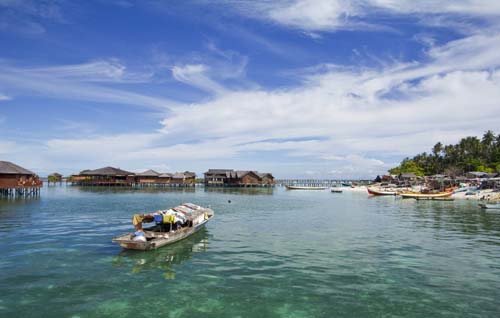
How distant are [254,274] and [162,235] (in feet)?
25.0

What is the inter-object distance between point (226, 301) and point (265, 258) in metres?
6.35

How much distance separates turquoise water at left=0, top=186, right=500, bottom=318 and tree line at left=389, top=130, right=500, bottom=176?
7968 cm

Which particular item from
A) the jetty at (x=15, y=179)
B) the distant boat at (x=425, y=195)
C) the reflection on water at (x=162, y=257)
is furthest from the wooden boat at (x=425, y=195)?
the jetty at (x=15, y=179)

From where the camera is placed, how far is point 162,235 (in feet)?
67.3

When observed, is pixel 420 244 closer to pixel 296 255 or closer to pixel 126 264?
pixel 296 255

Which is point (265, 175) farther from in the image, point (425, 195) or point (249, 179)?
point (425, 195)

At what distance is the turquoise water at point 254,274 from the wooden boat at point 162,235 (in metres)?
0.48

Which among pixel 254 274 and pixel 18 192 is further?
pixel 18 192

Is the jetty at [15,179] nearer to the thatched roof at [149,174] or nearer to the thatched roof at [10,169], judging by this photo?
the thatched roof at [10,169]

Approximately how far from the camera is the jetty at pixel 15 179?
5519 cm

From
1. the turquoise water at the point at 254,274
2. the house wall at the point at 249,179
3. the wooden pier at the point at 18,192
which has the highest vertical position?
the house wall at the point at 249,179

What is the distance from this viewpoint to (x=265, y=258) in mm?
18312

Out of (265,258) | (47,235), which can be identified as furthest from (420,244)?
(47,235)

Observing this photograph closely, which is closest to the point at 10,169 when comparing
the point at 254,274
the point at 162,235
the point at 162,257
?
the point at 162,235
